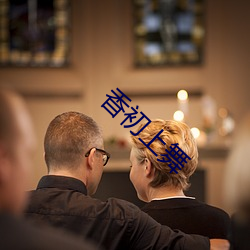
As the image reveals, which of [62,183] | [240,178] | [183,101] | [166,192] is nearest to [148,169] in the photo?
[166,192]

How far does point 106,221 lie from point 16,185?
49.3 inches

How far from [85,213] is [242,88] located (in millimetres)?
6017

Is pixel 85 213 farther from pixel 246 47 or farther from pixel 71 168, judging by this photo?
pixel 246 47

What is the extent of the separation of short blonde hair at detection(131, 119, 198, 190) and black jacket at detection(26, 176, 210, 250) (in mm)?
365

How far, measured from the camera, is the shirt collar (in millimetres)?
2506

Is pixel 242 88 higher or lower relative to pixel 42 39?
lower

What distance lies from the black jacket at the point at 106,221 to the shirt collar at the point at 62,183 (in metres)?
0.05

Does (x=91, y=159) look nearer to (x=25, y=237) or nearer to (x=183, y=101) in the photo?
(x=25, y=237)

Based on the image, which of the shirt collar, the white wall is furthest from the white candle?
the shirt collar

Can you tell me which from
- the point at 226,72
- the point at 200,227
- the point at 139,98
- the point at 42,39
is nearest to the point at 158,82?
the point at 139,98

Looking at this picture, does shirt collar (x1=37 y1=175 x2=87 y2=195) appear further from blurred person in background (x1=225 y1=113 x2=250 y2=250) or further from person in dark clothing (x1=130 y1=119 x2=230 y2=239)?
blurred person in background (x1=225 y1=113 x2=250 y2=250)

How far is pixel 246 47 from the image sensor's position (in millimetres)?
8203

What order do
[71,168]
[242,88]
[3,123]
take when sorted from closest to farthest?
[3,123] → [71,168] → [242,88]

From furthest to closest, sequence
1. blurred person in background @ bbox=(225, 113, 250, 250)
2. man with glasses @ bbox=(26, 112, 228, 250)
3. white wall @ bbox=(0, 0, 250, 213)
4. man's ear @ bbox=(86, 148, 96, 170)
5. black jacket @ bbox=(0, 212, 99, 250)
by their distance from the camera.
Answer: white wall @ bbox=(0, 0, 250, 213) < man's ear @ bbox=(86, 148, 96, 170) < man with glasses @ bbox=(26, 112, 228, 250) < blurred person in background @ bbox=(225, 113, 250, 250) < black jacket @ bbox=(0, 212, 99, 250)
